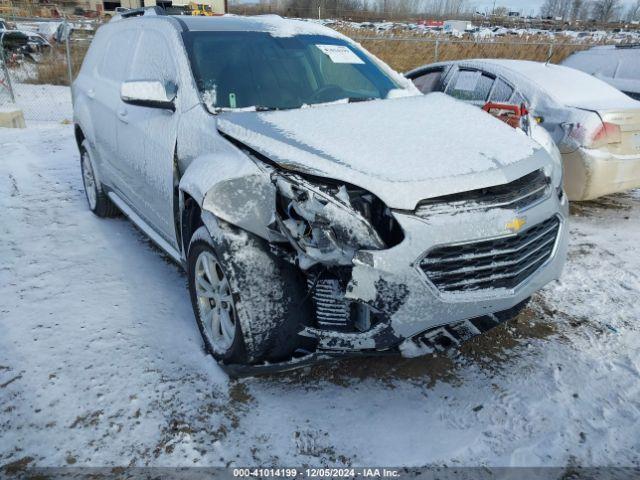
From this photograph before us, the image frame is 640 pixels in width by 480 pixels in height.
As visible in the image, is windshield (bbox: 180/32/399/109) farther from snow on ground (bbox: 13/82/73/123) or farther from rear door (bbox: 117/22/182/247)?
snow on ground (bbox: 13/82/73/123)

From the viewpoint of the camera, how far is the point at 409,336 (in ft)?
7.04

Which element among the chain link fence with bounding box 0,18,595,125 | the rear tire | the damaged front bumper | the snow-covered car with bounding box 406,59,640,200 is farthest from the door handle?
the chain link fence with bounding box 0,18,595,125

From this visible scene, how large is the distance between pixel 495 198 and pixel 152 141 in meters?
2.16

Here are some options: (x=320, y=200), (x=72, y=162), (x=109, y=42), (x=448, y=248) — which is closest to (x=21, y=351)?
(x=320, y=200)

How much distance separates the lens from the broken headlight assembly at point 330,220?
207 cm

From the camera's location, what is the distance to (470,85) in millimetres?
5793

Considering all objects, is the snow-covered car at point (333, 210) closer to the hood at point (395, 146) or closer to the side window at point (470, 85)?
the hood at point (395, 146)

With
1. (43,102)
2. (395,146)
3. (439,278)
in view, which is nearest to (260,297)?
(439,278)

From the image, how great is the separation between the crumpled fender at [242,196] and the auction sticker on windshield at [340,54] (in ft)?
5.47

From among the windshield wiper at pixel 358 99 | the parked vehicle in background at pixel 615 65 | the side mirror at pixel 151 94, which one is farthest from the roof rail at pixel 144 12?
the parked vehicle in background at pixel 615 65

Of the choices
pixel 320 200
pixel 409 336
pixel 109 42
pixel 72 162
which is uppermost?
pixel 109 42

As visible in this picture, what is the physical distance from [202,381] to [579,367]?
81.7 inches

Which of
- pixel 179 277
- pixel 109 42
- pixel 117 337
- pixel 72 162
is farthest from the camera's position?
pixel 72 162

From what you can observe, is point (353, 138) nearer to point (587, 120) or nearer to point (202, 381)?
point (202, 381)
